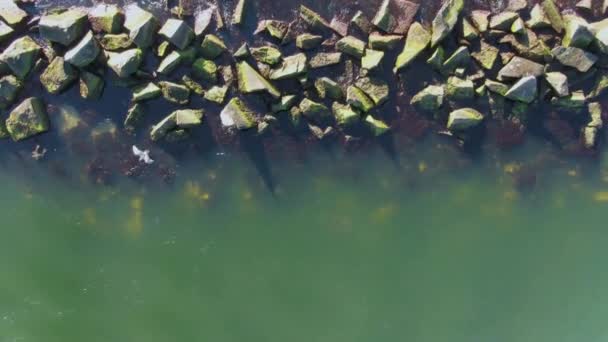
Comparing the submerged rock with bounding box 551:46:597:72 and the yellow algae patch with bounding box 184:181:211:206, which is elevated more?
the submerged rock with bounding box 551:46:597:72

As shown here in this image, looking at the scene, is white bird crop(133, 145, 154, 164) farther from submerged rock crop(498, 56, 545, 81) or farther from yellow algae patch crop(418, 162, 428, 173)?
submerged rock crop(498, 56, 545, 81)

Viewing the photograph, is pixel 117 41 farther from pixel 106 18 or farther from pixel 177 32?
pixel 177 32


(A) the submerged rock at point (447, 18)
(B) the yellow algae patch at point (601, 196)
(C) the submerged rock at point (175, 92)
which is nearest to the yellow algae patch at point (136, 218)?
(C) the submerged rock at point (175, 92)

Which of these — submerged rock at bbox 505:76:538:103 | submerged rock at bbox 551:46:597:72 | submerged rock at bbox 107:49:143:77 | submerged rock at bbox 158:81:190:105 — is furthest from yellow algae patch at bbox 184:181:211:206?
submerged rock at bbox 551:46:597:72

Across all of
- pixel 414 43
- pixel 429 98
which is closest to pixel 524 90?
pixel 429 98

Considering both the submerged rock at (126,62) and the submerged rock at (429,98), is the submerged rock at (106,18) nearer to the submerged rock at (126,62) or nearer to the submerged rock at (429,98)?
the submerged rock at (126,62)

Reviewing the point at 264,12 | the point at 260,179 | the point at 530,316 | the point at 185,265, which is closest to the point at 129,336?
the point at 185,265
